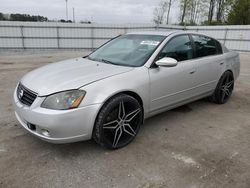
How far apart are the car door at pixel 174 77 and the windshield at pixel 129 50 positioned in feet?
0.61

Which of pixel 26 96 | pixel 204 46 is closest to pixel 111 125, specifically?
pixel 26 96

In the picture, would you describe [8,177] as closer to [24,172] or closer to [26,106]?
[24,172]

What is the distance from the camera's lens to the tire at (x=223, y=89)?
4430mm

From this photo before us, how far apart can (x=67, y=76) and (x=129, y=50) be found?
1187mm

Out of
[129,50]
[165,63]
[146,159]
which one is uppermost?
[129,50]

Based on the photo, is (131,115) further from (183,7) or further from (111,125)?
(183,7)

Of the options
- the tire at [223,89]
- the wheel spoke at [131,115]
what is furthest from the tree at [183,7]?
the wheel spoke at [131,115]

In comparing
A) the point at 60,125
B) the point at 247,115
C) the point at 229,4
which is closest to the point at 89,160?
the point at 60,125

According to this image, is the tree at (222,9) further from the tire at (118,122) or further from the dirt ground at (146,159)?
the tire at (118,122)

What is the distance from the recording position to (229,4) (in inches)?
1037

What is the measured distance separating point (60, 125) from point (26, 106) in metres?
0.54

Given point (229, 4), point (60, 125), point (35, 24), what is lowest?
point (60, 125)

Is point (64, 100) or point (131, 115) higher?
point (64, 100)

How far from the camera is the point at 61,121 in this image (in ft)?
7.62
